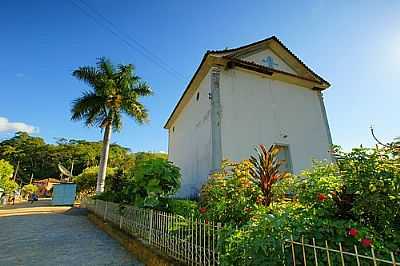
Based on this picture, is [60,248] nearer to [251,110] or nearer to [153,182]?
[153,182]

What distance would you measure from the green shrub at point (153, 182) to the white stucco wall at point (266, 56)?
780 cm

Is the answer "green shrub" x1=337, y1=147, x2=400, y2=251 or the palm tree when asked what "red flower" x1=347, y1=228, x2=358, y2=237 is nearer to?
"green shrub" x1=337, y1=147, x2=400, y2=251

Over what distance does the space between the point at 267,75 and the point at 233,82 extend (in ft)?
7.53

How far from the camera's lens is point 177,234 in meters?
Answer: 4.31

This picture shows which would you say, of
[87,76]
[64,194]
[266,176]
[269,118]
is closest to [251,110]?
[269,118]

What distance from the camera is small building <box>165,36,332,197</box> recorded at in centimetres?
998

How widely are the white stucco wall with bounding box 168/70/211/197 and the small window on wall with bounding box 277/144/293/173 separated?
3636mm

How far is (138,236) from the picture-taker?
600 centimetres

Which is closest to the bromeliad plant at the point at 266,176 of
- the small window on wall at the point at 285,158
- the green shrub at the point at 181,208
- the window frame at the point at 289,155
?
the green shrub at the point at 181,208

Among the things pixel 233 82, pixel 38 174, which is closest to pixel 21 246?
pixel 233 82

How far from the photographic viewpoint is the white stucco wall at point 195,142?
414 inches

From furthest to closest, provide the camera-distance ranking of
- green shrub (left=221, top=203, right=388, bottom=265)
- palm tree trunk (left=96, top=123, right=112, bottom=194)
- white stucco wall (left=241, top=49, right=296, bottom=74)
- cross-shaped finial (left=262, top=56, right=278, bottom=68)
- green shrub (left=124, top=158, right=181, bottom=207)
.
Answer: palm tree trunk (left=96, top=123, right=112, bottom=194) → cross-shaped finial (left=262, top=56, right=278, bottom=68) → white stucco wall (left=241, top=49, right=296, bottom=74) → green shrub (left=124, top=158, right=181, bottom=207) → green shrub (left=221, top=203, right=388, bottom=265)

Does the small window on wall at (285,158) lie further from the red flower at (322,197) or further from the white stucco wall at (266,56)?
the red flower at (322,197)

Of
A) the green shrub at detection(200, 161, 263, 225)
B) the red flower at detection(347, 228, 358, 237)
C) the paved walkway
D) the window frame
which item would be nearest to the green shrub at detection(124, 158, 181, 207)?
the paved walkway
